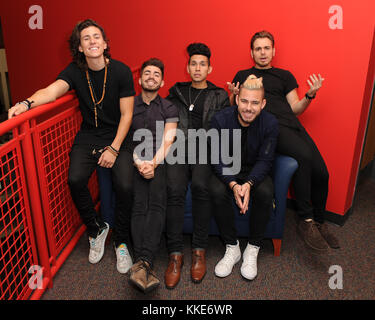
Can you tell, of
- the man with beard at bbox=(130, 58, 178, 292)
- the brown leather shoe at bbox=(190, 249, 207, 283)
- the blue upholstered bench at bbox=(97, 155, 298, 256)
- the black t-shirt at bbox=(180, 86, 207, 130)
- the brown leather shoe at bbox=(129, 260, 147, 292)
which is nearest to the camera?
the brown leather shoe at bbox=(129, 260, 147, 292)

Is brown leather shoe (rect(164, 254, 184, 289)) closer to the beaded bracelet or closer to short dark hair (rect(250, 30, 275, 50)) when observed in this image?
the beaded bracelet

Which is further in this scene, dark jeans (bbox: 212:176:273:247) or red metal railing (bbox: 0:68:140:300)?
dark jeans (bbox: 212:176:273:247)

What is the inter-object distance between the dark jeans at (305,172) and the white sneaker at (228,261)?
0.54 meters

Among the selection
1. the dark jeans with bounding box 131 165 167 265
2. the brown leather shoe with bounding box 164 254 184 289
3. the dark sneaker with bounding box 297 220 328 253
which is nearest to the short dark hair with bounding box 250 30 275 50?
the dark jeans with bounding box 131 165 167 265

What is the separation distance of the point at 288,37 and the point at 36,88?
2634 millimetres

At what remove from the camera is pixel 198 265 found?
2.26 m

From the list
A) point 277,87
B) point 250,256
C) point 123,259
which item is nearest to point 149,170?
point 123,259

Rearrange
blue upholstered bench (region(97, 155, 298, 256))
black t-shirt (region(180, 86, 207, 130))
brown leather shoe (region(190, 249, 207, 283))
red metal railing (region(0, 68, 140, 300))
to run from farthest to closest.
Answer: black t-shirt (region(180, 86, 207, 130)), blue upholstered bench (region(97, 155, 298, 256)), brown leather shoe (region(190, 249, 207, 283)), red metal railing (region(0, 68, 140, 300))

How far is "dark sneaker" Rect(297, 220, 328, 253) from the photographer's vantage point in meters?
2.39

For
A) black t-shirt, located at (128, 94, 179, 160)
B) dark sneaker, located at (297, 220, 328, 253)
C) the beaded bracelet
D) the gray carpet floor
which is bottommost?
the gray carpet floor

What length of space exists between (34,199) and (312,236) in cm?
178

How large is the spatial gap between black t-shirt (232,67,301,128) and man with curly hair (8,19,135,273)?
0.99m
